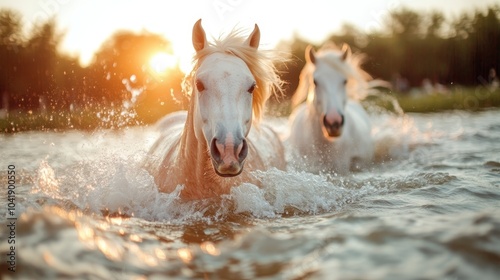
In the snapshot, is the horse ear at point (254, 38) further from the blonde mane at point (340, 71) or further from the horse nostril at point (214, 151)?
the blonde mane at point (340, 71)

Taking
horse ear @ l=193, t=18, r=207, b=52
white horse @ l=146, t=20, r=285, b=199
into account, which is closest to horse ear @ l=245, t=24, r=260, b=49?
white horse @ l=146, t=20, r=285, b=199

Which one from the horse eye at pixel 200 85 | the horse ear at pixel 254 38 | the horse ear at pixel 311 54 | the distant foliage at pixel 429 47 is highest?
the distant foliage at pixel 429 47

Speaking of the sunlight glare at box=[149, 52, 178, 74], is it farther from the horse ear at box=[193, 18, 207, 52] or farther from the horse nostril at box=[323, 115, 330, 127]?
the horse nostril at box=[323, 115, 330, 127]

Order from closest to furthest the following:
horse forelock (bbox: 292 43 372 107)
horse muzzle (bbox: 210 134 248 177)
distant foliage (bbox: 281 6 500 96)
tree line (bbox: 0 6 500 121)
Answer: horse muzzle (bbox: 210 134 248 177), tree line (bbox: 0 6 500 121), horse forelock (bbox: 292 43 372 107), distant foliage (bbox: 281 6 500 96)

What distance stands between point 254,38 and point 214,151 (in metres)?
1.28

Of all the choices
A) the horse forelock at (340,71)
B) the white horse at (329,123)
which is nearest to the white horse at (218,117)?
the white horse at (329,123)

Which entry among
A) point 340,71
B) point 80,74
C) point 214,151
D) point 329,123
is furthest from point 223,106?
point 340,71

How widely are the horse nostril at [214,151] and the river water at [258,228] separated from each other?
55 cm

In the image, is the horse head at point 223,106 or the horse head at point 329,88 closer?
the horse head at point 223,106

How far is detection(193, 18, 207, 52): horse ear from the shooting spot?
153 inches

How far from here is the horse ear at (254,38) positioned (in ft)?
13.0

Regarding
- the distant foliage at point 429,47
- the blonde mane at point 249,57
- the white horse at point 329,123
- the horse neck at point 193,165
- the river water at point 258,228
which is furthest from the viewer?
the distant foliage at point 429,47

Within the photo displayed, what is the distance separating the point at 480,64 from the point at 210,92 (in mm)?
36276

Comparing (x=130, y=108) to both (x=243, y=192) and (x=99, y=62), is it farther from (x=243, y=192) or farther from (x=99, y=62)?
(x=243, y=192)
